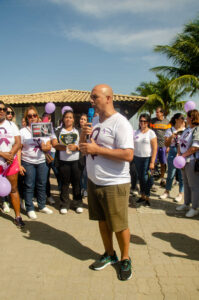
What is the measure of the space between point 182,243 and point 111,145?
75.4 inches

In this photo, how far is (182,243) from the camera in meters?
3.20

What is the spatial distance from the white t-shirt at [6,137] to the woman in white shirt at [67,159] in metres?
0.85

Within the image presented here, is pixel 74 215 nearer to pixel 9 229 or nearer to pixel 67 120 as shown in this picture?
pixel 9 229

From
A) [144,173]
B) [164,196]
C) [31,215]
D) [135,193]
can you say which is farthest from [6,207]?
[164,196]

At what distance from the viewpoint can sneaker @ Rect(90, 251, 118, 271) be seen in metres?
2.58

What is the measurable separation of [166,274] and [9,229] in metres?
2.37

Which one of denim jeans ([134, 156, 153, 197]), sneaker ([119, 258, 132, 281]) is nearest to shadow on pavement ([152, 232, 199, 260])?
sneaker ([119, 258, 132, 281])

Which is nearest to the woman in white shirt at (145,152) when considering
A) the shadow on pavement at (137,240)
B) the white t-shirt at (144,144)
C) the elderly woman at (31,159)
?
the white t-shirt at (144,144)

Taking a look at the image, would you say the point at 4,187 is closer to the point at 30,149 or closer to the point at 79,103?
the point at 30,149

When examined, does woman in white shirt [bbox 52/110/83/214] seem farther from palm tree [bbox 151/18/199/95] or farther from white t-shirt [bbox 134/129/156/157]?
palm tree [bbox 151/18/199/95]

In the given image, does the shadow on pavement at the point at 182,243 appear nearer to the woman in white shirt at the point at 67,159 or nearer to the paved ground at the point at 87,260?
the paved ground at the point at 87,260

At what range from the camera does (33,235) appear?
3.41 m

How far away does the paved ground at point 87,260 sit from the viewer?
2.25 m

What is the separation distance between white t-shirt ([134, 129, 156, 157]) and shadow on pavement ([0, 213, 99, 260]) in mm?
2155
